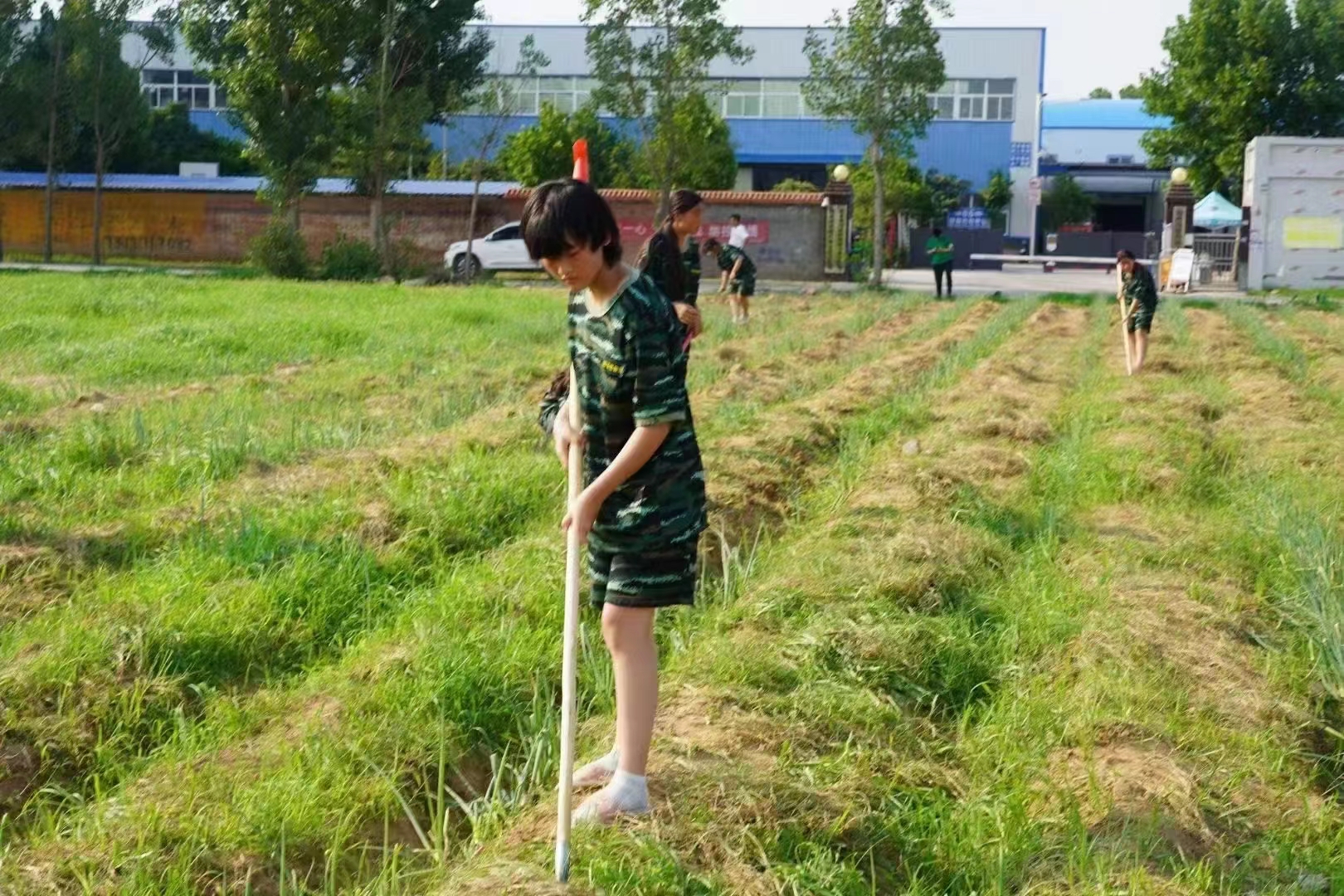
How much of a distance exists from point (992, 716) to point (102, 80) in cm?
4331

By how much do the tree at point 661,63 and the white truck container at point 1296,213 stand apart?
11.7 m

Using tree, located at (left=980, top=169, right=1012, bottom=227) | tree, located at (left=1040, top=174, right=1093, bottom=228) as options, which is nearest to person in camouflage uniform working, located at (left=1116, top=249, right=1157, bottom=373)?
tree, located at (left=980, top=169, right=1012, bottom=227)

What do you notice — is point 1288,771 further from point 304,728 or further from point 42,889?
point 42,889

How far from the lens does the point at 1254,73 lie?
47.3 meters

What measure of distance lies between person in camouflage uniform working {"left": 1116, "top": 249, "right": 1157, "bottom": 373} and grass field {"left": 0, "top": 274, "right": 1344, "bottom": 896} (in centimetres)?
404

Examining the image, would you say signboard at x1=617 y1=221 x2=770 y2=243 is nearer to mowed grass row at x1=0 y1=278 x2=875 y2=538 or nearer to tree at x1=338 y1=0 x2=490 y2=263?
tree at x1=338 y1=0 x2=490 y2=263

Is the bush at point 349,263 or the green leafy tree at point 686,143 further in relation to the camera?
the green leafy tree at point 686,143

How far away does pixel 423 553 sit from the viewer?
276 inches

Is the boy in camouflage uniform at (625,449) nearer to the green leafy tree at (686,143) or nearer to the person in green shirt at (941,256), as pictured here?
the person in green shirt at (941,256)

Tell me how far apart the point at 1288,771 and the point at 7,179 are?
47.5 meters

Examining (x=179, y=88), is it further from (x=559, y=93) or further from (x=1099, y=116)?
(x=1099, y=116)

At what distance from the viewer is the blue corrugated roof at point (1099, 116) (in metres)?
75.1

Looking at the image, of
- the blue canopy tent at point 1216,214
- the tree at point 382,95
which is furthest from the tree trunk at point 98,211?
the blue canopy tent at point 1216,214

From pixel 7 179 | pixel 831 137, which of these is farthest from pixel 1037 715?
pixel 831 137
